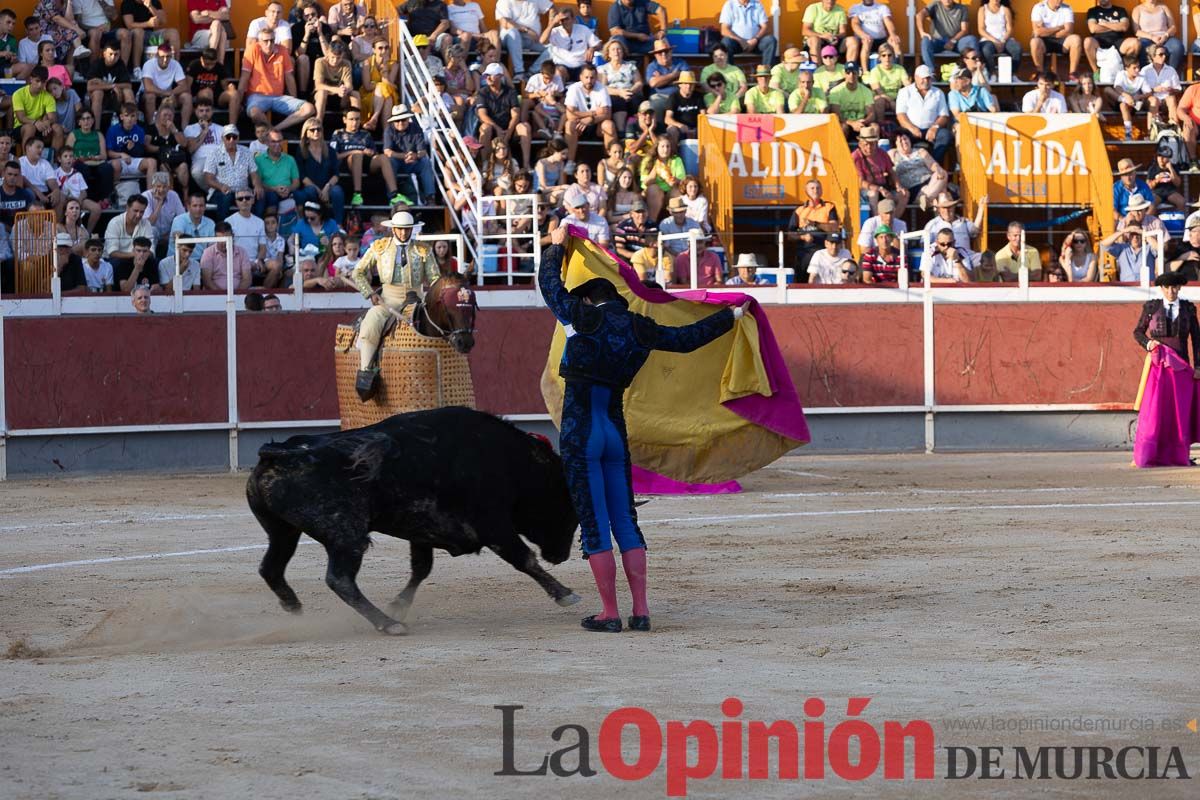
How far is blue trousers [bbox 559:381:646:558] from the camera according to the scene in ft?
20.5

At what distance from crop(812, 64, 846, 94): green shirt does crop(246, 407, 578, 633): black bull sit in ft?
38.4

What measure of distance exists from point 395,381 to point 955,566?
413 centimetres

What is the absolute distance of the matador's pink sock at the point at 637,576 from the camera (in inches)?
246

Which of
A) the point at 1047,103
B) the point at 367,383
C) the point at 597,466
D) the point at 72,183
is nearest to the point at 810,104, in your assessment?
the point at 1047,103

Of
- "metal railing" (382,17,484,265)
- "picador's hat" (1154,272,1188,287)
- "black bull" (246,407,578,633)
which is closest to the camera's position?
"black bull" (246,407,578,633)

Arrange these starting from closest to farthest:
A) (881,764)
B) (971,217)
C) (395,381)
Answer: (881,764) → (395,381) → (971,217)

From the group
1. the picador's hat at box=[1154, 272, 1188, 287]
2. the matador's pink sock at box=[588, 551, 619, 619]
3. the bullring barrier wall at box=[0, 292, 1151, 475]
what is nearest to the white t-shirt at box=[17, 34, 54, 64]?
the bullring barrier wall at box=[0, 292, 1151, 475]

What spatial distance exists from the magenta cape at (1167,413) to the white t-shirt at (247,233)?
22.2 feet

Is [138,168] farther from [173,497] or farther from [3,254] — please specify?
[173,497]

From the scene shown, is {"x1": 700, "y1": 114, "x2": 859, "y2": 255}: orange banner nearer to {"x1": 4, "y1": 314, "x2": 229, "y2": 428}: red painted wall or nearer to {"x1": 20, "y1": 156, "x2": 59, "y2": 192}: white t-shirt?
{"x1": 4, "y1": 314, "x2": 229, "y2": 428}: red painted wall

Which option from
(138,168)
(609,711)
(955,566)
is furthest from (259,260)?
(609,711)

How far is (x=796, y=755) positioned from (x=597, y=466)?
2054 mm

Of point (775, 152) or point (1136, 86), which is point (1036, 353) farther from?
point (1136, 86)

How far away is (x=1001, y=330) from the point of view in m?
15.0
